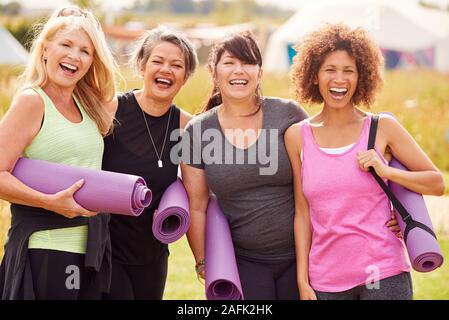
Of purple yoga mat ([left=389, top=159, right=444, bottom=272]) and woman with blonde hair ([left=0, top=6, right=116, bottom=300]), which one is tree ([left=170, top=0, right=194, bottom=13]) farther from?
purple yoga mat ([left=389, top=159, right=444, bottom=272])

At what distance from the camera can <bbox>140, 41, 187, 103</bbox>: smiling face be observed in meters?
3.15

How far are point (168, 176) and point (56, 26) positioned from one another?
85 centimetres

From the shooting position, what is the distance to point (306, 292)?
278 cm

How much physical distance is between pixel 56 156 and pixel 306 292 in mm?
1163

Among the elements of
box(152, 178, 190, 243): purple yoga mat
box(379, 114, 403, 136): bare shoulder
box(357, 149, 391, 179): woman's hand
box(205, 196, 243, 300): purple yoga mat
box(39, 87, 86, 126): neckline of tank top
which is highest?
box(39, 87, 86, 126): neckline of tank top

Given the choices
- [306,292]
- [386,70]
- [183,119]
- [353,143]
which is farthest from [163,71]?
[386,70]

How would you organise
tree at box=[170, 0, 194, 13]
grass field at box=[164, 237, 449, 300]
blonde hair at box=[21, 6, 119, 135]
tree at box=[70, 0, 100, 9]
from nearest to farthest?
blonde hair at box=[21, 6, 119, 135] → grass field at box=[164, 237, 449, 300] → tree at box=[70, 0, 100, 9] → tree at box=[170, 0, 194, 13]

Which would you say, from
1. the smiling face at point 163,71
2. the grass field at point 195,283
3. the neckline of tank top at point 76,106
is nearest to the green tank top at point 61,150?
the neckline of tank top at point 76,106

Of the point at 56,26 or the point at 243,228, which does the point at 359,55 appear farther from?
the point at 56,26

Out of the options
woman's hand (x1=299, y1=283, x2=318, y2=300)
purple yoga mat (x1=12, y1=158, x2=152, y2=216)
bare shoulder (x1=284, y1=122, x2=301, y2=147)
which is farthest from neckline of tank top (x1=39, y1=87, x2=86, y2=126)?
woman's hand (x1=299, y1=283, x2=318, y2=300)

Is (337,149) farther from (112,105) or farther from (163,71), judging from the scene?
(112,105)

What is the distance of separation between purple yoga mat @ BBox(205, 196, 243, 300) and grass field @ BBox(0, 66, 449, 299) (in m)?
0.71

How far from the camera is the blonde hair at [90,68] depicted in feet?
9.16

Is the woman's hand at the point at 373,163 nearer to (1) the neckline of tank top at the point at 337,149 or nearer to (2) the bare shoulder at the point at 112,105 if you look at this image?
(1) the neckline of tank top at the point at 337,149
